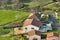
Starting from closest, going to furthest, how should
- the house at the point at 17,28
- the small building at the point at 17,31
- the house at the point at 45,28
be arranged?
the small building at the point at 17,31 → the house at the point at 17,28 → the house at the point at 45,28

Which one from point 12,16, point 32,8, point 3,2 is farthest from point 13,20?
point 3,2

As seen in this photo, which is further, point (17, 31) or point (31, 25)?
point (31, 25)

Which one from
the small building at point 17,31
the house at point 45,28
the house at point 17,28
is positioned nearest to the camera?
the small building at point 17,31

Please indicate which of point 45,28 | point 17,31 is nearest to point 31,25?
point 45,28

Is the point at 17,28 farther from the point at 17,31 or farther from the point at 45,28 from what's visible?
the point at 45,28

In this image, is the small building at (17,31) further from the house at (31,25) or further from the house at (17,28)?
the house at (31,25)

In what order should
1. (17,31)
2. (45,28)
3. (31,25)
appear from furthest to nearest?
1. (31,25)
2. (45,28)
3. (17,31)

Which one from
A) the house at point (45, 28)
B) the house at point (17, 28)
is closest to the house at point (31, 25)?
the house at point (45, 28)

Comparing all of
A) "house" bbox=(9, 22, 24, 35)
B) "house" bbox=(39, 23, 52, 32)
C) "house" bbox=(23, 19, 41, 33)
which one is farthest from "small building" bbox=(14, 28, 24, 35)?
"house" bbox=(39, 23, 52, 32)

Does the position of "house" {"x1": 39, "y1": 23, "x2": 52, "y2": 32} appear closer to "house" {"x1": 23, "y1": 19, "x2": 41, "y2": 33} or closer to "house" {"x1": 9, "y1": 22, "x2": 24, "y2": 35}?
"house" {"x1": 23, "y1": 19, "x2": 41, "y2": 33}

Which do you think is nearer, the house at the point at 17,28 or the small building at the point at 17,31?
the small building at the point at 17,31

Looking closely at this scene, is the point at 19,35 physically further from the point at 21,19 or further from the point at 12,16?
the point at 12,16
